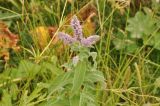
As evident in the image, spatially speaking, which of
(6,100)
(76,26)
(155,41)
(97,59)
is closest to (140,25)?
(155,41)

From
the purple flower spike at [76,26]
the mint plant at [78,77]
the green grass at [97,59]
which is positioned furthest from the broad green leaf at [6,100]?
the purple flower spike at [76,26]

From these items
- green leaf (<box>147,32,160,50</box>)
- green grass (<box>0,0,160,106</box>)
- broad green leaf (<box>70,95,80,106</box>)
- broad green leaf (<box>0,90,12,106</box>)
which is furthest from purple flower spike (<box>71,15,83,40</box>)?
green leaf (<box>147,32,160,50</box>)

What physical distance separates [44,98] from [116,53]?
44cm

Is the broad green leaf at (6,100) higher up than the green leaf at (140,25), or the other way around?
the green leaf at (140,25)

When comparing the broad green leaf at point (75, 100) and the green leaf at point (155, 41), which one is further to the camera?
the green leaf at point (155, 41)

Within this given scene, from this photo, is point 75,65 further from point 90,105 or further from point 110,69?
point 110,69

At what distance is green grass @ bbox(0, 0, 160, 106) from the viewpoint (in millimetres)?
1527

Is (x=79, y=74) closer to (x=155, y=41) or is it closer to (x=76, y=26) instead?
(x=76, y=26)

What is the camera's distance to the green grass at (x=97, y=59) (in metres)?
1.53

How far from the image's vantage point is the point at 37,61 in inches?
63.6

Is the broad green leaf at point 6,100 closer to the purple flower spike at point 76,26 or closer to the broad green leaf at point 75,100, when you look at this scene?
the broad green leaf at point 75,100

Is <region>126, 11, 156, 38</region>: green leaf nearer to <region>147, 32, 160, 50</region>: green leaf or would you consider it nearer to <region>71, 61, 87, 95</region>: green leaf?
<region>147, 32, 160, 50</region>: green leaf

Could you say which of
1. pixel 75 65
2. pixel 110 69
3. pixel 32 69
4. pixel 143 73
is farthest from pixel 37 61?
pixel 75 65

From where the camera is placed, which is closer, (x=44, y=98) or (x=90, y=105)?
(x=90, y=105)
